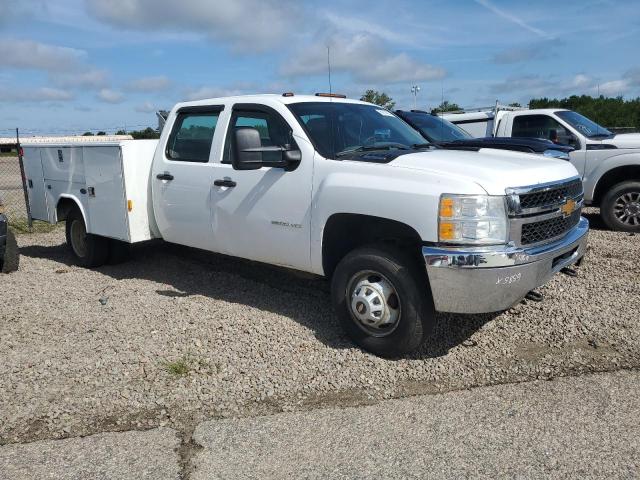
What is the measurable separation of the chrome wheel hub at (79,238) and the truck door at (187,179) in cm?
162

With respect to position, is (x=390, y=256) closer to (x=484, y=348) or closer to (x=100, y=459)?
(x=484, y=348)

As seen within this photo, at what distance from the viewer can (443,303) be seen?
4051mm

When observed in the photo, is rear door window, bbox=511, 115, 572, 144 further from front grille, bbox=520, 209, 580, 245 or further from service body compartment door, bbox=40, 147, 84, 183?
service body compartment door, bbox=40, 147, 84, 183

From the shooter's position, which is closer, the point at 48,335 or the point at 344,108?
the point at 48,335

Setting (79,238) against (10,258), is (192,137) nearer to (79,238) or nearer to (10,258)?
(79,238)

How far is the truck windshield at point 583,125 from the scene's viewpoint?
967 cm

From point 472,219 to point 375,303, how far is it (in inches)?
38.4

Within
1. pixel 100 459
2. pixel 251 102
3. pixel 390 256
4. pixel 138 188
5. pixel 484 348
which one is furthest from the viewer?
pixel 138 188

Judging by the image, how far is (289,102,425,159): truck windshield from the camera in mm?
4922

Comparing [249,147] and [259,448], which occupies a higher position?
[249,147]

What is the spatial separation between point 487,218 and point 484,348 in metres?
1.22

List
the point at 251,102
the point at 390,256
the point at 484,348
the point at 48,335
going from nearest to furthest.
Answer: the point at 390,256 < the point at 484,348 < the point at 48,335 < the point at 251,102

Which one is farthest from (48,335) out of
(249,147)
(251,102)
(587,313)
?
(587,313)

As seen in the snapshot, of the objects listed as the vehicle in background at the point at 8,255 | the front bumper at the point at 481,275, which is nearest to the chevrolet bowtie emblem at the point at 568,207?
the front bumper at the point at 481,275
